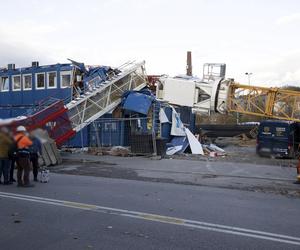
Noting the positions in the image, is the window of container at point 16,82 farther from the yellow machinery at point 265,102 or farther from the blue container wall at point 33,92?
the yellow machinery at point 265,102

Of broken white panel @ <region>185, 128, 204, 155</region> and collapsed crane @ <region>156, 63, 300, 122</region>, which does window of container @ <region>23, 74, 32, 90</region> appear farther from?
broken white panel @ <region>185, 128, 204, 155</region>

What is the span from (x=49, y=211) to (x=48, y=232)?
171 cm

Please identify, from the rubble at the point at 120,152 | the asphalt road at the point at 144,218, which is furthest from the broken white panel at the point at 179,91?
the asphalt road at the point at 144,218

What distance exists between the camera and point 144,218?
858 centimetres

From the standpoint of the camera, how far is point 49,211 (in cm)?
927

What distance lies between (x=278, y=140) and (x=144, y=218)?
1634cm

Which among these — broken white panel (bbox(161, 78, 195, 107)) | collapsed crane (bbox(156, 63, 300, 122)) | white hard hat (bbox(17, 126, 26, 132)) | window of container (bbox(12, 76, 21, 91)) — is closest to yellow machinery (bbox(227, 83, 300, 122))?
collapsed crane (bbox(156, 63, 300, 122))

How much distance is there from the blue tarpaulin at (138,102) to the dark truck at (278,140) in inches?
236

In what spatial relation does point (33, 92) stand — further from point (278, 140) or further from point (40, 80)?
point (278, 140)

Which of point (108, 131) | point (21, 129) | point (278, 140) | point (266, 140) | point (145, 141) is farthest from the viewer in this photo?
point (108, 131)

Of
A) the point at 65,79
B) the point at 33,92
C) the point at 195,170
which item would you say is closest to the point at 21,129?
the point at 195,170

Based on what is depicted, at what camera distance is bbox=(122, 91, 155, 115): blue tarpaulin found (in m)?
25.0

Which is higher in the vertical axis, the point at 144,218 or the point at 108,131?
the point at 108,131

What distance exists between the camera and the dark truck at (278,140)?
76.7 feet
